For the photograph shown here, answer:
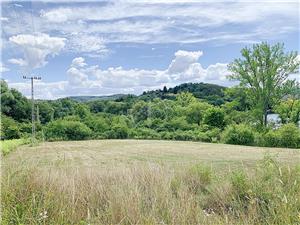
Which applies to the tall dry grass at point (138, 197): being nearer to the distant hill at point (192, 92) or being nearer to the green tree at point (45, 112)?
the green tree at point (45, 112)

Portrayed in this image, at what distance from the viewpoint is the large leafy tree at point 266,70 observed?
1511 inches

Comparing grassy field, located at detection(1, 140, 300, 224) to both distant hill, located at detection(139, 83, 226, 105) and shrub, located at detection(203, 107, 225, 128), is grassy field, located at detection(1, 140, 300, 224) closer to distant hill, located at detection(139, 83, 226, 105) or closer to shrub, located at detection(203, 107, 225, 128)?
shrub, located at detection(203, 107, 225, 128)

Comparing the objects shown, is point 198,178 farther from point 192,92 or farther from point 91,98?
point 192,92

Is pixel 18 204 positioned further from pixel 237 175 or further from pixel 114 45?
pixel 114 45

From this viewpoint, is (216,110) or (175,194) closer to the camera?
(175,194)

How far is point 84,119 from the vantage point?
48375 mm

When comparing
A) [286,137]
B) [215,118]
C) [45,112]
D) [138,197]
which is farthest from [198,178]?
[45,112]

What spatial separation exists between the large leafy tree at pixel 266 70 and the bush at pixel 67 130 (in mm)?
19386

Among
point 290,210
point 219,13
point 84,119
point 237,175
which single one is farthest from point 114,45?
point 84,119

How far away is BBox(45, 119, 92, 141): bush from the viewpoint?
43875mm

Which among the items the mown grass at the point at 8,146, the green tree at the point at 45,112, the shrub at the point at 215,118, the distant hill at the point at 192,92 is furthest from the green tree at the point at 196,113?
the mown grass at the point at 8,146

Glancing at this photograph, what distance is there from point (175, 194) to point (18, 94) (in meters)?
46.9

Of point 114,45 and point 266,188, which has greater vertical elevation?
point 114,45

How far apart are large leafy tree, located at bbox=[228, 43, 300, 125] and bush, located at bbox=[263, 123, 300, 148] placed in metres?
5.92
